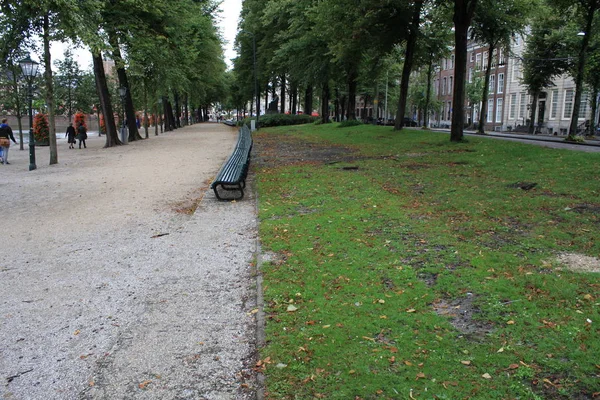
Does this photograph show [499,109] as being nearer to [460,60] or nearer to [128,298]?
[460,60]

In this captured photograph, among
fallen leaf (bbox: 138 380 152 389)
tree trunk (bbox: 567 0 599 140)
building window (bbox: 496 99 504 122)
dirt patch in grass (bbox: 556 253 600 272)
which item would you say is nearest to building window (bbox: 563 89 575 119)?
building window (bbox: 496 99 504 122)

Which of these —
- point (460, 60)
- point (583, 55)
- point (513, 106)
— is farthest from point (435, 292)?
point (513, 106)

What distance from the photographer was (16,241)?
753 centimetres

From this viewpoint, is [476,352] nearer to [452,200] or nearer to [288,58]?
[452,200]

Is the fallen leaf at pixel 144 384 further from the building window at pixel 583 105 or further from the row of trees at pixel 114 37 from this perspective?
the building window at pixel 583 105

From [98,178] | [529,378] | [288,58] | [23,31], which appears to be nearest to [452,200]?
[529,378]

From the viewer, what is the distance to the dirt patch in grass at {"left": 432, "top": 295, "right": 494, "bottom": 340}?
12.3 ft

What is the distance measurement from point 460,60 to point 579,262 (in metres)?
14.8

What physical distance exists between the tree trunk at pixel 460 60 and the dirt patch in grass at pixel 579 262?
13.5 meters

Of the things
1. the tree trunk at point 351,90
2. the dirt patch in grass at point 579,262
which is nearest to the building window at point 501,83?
the tree trunk at point 351,90

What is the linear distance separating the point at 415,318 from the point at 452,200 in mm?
4964

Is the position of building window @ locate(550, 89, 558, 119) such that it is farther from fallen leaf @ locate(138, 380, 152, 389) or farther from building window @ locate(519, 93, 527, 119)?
fallen leaf @ locate(138, 380, 152, 389)

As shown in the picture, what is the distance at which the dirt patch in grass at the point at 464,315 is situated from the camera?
3762 millimetres

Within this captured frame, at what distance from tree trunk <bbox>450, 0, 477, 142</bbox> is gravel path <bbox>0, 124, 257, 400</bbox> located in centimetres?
1161
